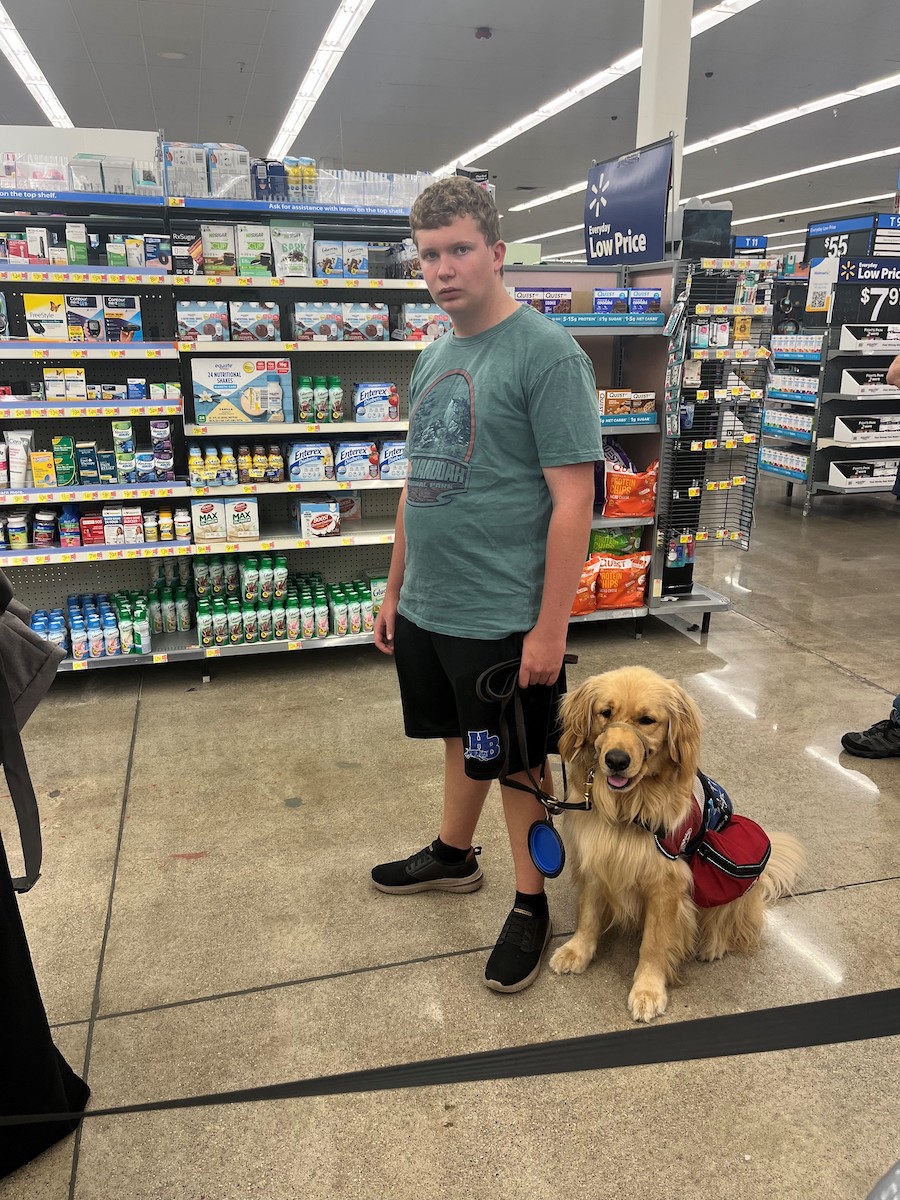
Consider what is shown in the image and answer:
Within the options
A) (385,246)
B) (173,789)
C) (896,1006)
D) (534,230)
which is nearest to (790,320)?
(385,246)

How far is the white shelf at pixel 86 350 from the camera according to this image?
12.1 ft

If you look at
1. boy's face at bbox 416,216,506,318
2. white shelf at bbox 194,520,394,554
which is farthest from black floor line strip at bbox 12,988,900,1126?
white shelf at bbox 194,520,394,554

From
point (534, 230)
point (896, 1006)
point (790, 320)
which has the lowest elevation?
point (896, 1006)

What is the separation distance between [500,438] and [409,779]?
1.76 meters

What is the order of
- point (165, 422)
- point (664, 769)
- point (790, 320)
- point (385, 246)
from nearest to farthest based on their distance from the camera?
1. point (664, 769)
2. point (165, 422)
3. point (385, 246)
4. point (790, 320)

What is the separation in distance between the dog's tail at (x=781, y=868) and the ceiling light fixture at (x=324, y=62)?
8996mm

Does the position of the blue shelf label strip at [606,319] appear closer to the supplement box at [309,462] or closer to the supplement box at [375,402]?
the supplement box at [375,402]

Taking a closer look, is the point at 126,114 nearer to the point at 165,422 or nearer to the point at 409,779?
the point at 165,422

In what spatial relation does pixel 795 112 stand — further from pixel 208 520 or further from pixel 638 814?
pixel 638 814

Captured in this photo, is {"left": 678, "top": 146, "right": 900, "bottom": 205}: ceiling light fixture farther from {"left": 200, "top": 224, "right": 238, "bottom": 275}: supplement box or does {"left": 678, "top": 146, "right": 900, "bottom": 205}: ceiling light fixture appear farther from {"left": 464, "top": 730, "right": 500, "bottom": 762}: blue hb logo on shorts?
{"left": 464, "top": 730, "right": 500, "bottom": 762}: blue hb logo on shorts

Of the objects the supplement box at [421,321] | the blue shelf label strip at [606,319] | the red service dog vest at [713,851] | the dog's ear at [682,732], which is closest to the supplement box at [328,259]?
the supplement box at [421,321]

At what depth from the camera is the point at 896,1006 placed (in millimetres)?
1010

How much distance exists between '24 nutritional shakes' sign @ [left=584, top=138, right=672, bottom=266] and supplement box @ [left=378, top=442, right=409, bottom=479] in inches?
69.6

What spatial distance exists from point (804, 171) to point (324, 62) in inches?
399
